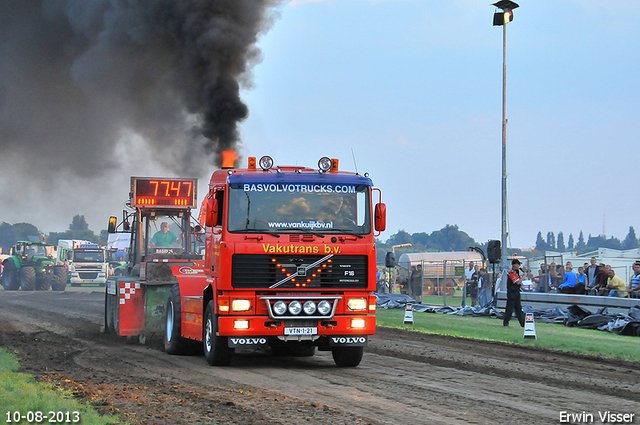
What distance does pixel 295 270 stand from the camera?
10.6 metres

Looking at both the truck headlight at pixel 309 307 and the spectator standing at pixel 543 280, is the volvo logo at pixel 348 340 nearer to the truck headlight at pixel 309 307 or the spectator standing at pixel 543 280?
the truck headlight at pixel 309 307

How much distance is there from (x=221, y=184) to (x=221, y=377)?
9.87ft

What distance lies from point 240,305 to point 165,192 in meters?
7.30

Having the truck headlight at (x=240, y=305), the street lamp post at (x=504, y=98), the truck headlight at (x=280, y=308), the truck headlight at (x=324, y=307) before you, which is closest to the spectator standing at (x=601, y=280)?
the street lamp post at (x=504, y=98)

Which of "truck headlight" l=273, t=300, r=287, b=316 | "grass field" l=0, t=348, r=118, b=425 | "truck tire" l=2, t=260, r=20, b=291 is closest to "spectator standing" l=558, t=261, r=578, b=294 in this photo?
"truck headlight" l=273, t=300, r=287, b=316

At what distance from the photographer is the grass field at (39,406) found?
21.3 feet

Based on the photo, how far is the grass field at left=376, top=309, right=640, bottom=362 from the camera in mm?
13852

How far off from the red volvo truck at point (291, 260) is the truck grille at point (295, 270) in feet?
0.05

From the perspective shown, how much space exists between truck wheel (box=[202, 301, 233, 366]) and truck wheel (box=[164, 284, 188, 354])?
138 cm

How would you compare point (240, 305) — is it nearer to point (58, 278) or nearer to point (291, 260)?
point (291, 260)

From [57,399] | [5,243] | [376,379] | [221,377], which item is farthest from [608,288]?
[5,243]

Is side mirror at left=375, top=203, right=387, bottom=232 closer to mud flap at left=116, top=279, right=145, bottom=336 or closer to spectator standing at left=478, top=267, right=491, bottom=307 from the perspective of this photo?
mud flap at left=116, top=279, right=145, bottom=336

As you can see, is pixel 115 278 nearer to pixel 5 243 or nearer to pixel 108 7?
pixel 108 7

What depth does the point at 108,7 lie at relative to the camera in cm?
2039
